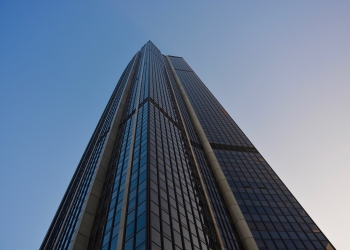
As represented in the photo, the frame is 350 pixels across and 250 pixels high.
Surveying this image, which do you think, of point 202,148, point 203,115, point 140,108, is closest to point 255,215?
point 202,148

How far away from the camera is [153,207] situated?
3073 cm

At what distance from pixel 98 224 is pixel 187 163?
788 inches

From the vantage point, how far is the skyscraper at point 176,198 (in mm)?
30766

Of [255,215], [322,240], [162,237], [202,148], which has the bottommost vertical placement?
[162,237]

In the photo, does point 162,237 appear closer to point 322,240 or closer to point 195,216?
point 195,216

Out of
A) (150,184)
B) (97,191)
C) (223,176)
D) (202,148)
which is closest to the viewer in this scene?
(150,184)

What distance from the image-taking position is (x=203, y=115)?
10681 centimetres

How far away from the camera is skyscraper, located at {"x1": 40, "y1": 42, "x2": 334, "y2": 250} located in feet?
101

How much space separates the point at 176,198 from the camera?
3641 cm

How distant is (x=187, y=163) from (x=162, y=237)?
82.9ft

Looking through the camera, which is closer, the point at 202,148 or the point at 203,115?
the point at 202,148

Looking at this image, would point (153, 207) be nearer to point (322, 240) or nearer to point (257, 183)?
point (322, 240)

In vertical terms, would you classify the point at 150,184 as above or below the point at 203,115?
below

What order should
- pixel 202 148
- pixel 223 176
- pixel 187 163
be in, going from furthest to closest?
pixel 202 148
pixel 223 176
pixel 187 163
